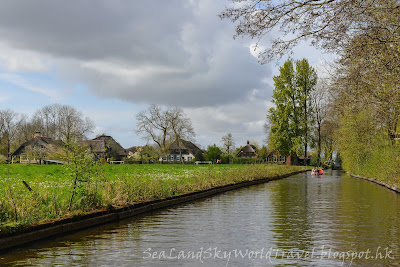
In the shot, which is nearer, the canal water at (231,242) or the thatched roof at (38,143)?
the canal water at (231,242)

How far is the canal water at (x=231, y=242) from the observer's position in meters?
6.35

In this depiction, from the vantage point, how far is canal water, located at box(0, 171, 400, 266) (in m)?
6.35

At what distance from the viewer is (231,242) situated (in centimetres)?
769

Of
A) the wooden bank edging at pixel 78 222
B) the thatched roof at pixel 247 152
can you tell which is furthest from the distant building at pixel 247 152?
the wooden bank edging at pixel 78 222

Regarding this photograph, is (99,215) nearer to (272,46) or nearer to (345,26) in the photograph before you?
(272,46)

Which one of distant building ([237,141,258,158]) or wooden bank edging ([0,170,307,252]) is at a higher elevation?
distant building ([237,141,258,158])

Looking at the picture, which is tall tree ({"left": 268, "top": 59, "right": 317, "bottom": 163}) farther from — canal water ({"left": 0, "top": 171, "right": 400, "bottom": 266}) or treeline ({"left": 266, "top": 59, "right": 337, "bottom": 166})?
canal water ({"left": 0, "top": 171, "right": 400, "bottom": 266})

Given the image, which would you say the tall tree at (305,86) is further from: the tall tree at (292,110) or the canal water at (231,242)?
→ the canal water at (231,242)

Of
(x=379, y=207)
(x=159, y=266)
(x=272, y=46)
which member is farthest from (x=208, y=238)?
(x=379, y=207)

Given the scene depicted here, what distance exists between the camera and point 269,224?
9.92 m

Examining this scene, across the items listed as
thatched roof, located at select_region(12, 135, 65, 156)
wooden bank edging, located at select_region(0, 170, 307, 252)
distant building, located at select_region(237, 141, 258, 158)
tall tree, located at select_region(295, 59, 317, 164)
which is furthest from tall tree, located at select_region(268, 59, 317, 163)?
distant building, located at select_region(237, 141, 258, 158)

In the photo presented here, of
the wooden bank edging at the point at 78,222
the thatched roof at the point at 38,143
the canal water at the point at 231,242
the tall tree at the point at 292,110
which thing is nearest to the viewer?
the canal water at the point at 231,242

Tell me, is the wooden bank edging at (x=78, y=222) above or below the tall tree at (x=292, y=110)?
below

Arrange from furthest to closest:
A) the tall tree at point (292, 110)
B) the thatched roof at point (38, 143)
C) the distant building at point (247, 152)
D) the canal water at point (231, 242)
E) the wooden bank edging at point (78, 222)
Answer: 1. the distant building at point (247, 152)
2. the thatched roof at point (38, 143)
3. the tall tree at point (292, 110)
4. the wooden bank edging at point (78, 222)
5. the canal water at point (231, 242)
